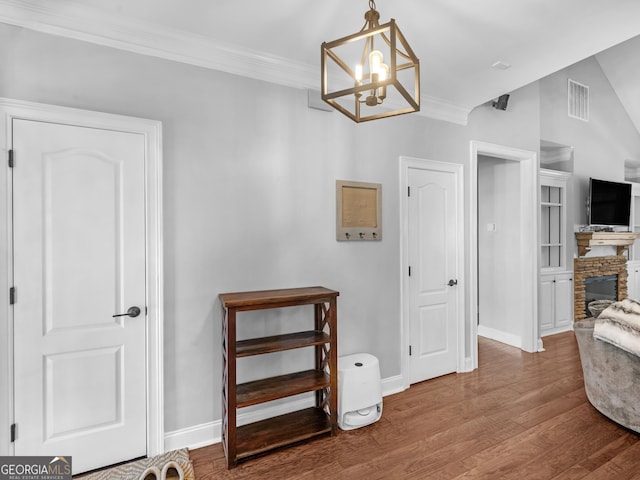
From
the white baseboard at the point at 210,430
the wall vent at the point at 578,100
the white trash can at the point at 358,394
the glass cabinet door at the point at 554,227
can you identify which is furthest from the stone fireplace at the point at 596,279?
the white baseboard at the point at 210,430

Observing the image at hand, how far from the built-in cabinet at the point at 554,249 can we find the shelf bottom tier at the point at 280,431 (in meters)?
3.83

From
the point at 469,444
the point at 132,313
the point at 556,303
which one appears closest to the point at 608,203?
the point at 556,303

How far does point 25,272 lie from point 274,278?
1473 mm

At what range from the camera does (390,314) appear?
3031mm

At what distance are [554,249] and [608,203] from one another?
1.31 meters

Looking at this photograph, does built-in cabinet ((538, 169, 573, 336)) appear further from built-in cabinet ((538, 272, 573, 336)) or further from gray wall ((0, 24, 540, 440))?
gray wall ((0, 24, 540, 440))

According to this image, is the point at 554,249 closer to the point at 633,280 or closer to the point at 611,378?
the point at 633,280

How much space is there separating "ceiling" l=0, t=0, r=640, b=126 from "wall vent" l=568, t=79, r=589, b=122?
2.83 m

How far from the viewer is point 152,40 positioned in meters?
2.12

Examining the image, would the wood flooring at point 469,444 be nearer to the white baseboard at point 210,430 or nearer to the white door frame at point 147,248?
the white baseboard at point 210,430

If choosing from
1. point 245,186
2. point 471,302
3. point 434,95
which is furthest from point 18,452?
point 434,95

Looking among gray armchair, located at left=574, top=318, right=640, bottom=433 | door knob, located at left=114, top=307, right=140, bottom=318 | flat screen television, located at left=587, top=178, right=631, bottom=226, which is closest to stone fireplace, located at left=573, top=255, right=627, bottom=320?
flat screen television, located at left=587, top=178, right=631, bottom=226

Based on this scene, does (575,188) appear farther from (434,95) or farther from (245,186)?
(245,186)

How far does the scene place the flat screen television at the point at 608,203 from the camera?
4930mm
